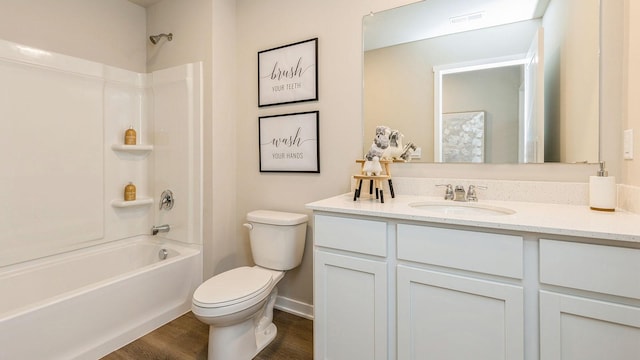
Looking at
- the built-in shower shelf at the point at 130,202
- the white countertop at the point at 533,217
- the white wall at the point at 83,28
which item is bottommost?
the built-in shower shelf at the point at 130,202

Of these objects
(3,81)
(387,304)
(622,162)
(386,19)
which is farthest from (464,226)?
(3,81)

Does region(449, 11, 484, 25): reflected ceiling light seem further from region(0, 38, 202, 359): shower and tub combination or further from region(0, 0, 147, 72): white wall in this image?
region(0, 0, 147, 72): white wall

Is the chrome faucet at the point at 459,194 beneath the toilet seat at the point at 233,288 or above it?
above

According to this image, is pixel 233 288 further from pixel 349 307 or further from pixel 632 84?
pixel 632 84

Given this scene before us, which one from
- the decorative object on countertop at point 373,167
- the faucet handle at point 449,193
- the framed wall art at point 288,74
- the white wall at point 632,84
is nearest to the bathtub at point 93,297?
the framed wall art at point 288,74

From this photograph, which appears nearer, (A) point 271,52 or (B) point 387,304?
(B) point 387,304

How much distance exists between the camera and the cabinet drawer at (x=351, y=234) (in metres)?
1.26

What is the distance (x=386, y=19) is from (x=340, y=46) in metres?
0.32

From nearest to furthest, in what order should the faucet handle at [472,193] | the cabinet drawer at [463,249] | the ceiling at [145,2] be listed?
the cabinet drawer at [463,249]
the faucet handle at [472,193]
the ceiling at [145,2]

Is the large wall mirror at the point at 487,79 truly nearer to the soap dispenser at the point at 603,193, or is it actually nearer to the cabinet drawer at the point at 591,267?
the soap dispenser at the point at 603,193

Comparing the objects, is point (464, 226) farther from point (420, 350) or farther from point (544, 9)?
point (544, 9)

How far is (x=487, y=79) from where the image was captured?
152cm

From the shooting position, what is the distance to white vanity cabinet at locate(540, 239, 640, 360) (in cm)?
88

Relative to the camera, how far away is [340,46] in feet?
6.27
